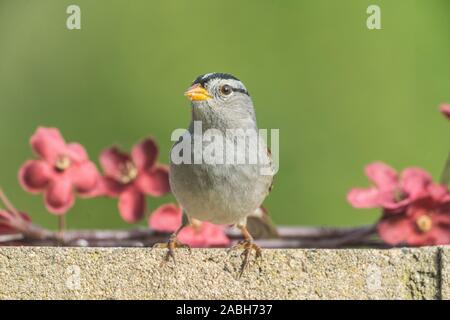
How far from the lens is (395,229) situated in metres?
2.13

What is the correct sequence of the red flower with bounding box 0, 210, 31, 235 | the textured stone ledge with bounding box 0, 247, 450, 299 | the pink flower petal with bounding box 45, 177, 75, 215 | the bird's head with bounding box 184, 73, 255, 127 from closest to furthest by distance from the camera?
the textured stone ledge with bounding box 0, 247, 450, 299, the red flower with bounding box 0, 210, 31, 235, the pink flower petal with bounding box 45, 177, 75, 215, the bird's head with bounding box 184, 73, 255, 127

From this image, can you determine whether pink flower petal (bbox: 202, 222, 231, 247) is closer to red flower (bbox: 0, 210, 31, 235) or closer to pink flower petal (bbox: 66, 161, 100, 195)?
pink flower petal (bbox: 66, 161, 100, 195)

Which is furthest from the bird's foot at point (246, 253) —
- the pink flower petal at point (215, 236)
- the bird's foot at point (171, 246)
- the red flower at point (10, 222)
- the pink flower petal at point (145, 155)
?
the red flower at point (10, 222)

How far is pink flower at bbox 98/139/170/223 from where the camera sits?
2.21m

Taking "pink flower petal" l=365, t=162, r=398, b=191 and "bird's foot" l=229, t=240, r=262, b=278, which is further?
"pink flower petal" l=365, t=162, r=398, b=191

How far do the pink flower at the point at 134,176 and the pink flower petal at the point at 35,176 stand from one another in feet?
0.45

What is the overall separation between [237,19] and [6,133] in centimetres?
98

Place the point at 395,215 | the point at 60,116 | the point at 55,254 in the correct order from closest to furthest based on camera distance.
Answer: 1. the point at 55,254
2. the point at 395,215
3. the point at 60,116

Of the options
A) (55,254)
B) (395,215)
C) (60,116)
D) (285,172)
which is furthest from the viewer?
(60,116)

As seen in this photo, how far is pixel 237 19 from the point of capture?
3486mm

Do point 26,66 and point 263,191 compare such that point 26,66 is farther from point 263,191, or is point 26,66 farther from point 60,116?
point 263,191

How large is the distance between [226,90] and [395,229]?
546mm

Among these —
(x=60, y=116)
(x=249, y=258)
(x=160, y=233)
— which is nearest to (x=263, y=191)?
(x=160, y=233)

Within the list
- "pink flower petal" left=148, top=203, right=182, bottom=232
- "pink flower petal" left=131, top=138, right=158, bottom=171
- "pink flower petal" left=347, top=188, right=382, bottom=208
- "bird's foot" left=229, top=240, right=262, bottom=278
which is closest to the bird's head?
"pink flower petal" left=131, top=138, right=158, bottom=171
